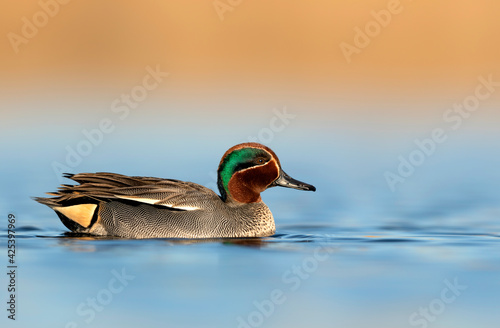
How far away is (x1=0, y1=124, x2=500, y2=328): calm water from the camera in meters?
6.61

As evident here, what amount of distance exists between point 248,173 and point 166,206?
2.86 ft

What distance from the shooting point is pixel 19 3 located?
1927 cm

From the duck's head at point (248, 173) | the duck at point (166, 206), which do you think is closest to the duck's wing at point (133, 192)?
the duck at point (166, 206)

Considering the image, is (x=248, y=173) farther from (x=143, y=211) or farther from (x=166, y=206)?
(x=143, y=211)

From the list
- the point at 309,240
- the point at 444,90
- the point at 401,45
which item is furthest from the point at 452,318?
the point at 401,45

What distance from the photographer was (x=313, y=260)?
7.98 m

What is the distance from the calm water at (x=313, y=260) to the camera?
21.7 feet

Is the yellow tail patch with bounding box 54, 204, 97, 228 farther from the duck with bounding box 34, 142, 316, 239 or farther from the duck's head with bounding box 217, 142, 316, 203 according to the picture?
the duck's head with bounding box 217, 142, 316, 203

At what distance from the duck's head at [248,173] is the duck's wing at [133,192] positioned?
24cm

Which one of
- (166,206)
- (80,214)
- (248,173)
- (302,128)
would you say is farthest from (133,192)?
(302,128)

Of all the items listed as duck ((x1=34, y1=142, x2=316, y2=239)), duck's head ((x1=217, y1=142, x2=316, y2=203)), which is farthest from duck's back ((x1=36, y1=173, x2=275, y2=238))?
duck's head ((x1=217, y1=142, x2=316, y2=203))

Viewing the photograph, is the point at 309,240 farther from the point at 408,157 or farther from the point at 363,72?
the point at 363,72

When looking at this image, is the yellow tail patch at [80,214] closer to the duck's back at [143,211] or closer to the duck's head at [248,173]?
the duck's back at [143,211]

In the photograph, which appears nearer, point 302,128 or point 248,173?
point 248,173
